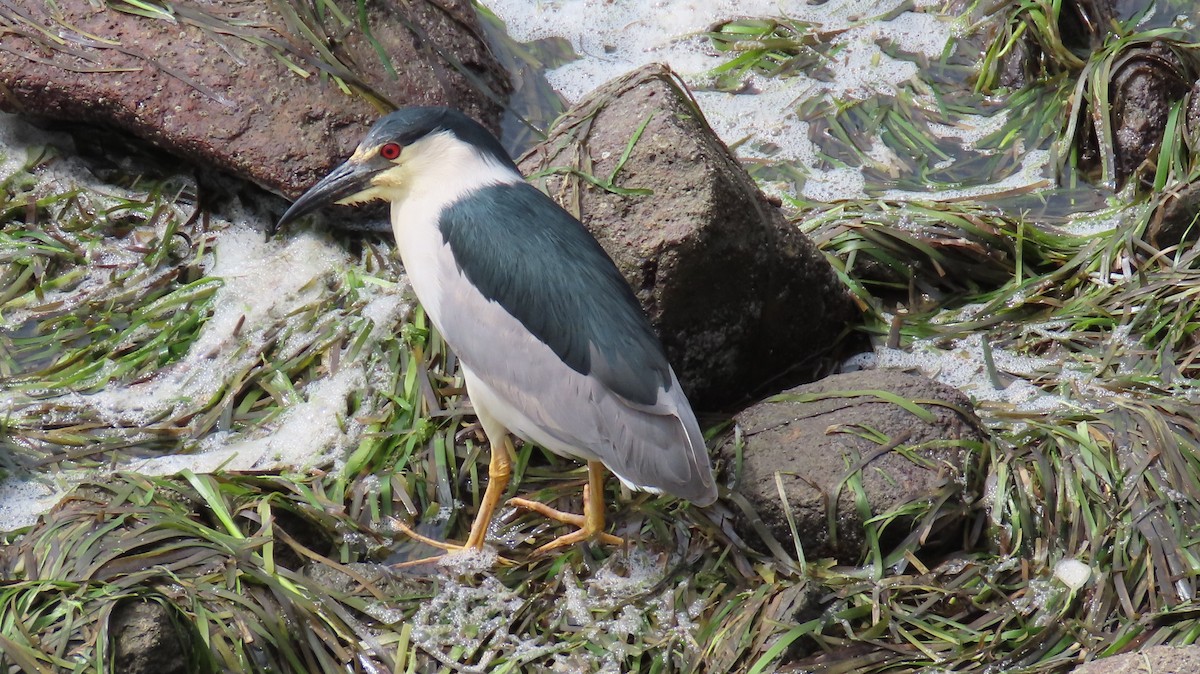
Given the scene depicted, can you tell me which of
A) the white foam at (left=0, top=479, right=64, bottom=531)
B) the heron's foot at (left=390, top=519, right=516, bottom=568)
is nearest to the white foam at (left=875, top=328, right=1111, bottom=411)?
the heron's foot at (left=390, top=519, right=516, bottom=568)

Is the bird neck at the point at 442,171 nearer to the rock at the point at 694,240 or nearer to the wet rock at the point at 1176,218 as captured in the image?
the rock at the point at 694,240

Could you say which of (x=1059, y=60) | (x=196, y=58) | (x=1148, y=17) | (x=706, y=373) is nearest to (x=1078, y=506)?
(x=706, y=373)

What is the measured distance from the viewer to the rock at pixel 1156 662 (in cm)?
246

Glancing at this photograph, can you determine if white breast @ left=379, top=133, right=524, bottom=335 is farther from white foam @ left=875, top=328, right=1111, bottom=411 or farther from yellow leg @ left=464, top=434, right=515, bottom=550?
white foam @ left=875, top=328, right=1111, bottom=411

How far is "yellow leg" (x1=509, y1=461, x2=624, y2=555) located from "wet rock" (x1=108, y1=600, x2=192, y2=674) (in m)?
1.12

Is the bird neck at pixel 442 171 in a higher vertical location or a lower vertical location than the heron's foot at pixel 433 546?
higher

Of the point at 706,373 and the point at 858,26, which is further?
the point at 858,26

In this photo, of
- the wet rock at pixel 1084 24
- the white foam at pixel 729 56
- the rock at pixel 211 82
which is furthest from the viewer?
the white foam at pixel 729 56

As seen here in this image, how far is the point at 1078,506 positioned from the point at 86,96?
12.2ft

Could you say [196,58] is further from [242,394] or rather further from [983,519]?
[983,519]

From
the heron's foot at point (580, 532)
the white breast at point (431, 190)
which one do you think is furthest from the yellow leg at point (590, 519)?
the white breast at point (431, 190)

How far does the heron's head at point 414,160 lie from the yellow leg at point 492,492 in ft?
2.61

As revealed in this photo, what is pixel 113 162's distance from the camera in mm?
4984

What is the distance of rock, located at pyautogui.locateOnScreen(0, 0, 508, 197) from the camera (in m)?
4.67
